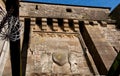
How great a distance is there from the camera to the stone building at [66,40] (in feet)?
24.6

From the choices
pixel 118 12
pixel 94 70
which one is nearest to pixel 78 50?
pixel 94 70

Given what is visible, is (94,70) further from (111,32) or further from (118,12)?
(118,12)

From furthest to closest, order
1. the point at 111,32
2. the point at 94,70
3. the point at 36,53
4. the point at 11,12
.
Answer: the point at 111,32
the point at 36,53
the point at 94,70
the point at 11,12

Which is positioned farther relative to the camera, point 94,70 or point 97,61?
point 97,61

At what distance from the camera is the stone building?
24.6 ft

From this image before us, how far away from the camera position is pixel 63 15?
35.2ft

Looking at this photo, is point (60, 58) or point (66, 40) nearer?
point (60, 58)

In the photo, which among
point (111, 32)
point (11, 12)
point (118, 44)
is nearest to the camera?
point (11, 12)

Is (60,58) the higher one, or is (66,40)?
(66,40)

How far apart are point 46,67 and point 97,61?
2079mm

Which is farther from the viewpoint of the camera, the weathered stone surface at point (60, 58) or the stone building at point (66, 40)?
the weathered stone surface at point (60, 58)

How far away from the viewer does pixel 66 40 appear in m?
8.99

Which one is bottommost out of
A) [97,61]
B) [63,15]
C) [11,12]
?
[97,61]

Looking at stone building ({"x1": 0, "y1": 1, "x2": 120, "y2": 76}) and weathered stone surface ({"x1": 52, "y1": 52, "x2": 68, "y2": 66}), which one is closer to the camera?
stone building ({"x1": 0, "y1": 1, "x2": 120, "y2": 76})
